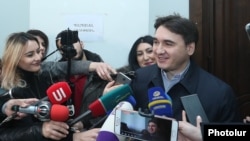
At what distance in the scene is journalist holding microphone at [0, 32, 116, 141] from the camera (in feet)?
3.85

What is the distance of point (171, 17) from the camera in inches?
54.6

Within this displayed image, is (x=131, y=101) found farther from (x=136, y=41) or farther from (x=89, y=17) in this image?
(x=89, y=17)

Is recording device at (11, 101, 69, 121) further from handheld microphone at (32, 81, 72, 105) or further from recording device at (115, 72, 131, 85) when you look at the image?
recording device at (115, 72, 131, 85)

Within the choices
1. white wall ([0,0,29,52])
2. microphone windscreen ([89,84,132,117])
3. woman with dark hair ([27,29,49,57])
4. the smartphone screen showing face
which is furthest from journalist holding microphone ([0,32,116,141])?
white wall ([0,0,29,52])

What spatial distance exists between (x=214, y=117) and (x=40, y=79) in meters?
0.84

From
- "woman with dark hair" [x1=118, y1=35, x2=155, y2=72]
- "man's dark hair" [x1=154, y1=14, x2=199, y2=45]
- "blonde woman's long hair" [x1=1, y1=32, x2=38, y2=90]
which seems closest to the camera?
"man's dark hair" [x1=154, y1=14, x2=199, y2=45]

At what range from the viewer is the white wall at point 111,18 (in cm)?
216

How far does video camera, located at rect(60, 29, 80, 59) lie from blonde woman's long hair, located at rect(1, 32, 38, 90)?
31 centimetres

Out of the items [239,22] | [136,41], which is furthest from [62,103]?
[239,22]

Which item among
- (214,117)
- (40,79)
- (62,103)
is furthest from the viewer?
(40,79)

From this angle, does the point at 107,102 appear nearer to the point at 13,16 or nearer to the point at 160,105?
the point at 160,105

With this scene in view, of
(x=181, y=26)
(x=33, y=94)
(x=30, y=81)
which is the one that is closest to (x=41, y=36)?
(x=30, y=81)

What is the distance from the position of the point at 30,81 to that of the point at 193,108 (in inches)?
31.3

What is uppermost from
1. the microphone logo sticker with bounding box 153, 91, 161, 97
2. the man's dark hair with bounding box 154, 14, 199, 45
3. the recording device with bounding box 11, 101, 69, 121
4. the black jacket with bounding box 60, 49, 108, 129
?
the man's dark hair with bounding box 154, 14, 199, 45
